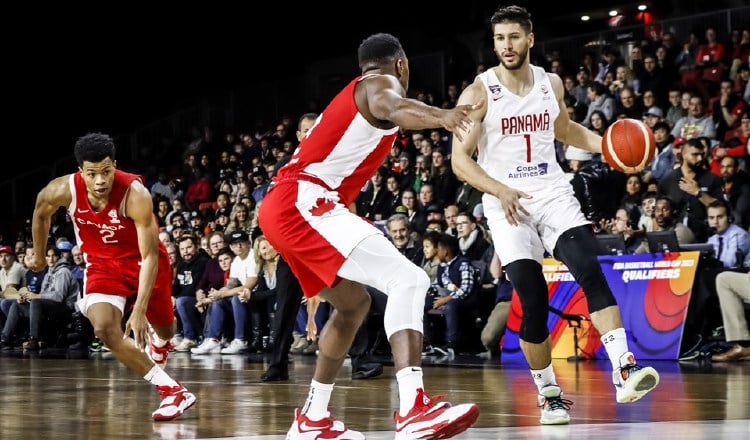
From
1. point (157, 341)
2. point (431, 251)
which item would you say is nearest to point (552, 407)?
point (157, 341)

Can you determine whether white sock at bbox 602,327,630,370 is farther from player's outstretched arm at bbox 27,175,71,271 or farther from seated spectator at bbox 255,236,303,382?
seated spectator at bbox 255,236,303,382

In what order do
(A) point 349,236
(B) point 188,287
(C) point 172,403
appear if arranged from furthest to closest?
(B) point 188,287
(C) point 172,403
(A) point 349,236

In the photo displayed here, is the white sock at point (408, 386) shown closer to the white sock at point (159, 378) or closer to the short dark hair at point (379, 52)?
the short dark hair at point (379, 52)

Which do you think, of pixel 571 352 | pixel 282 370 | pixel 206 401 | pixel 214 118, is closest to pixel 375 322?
pixel 571 352

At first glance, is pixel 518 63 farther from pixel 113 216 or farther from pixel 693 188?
pixel 693 188

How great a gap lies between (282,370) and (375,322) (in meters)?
3.26

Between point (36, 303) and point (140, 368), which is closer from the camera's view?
point (140, 368)

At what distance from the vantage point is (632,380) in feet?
17.9

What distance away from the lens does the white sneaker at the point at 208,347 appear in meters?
14.1

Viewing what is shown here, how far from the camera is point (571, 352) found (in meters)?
11.4

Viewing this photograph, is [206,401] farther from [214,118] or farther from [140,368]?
[214,118]

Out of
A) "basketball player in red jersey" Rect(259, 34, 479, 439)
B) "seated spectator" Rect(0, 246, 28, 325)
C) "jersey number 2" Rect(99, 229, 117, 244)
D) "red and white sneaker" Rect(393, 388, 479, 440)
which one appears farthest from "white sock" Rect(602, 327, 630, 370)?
"seated spectator" Rect(0, 246, 28, 325)

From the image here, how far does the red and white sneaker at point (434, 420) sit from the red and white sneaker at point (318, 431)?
505 millimetres

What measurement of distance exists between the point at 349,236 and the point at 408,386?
0.69 metres
